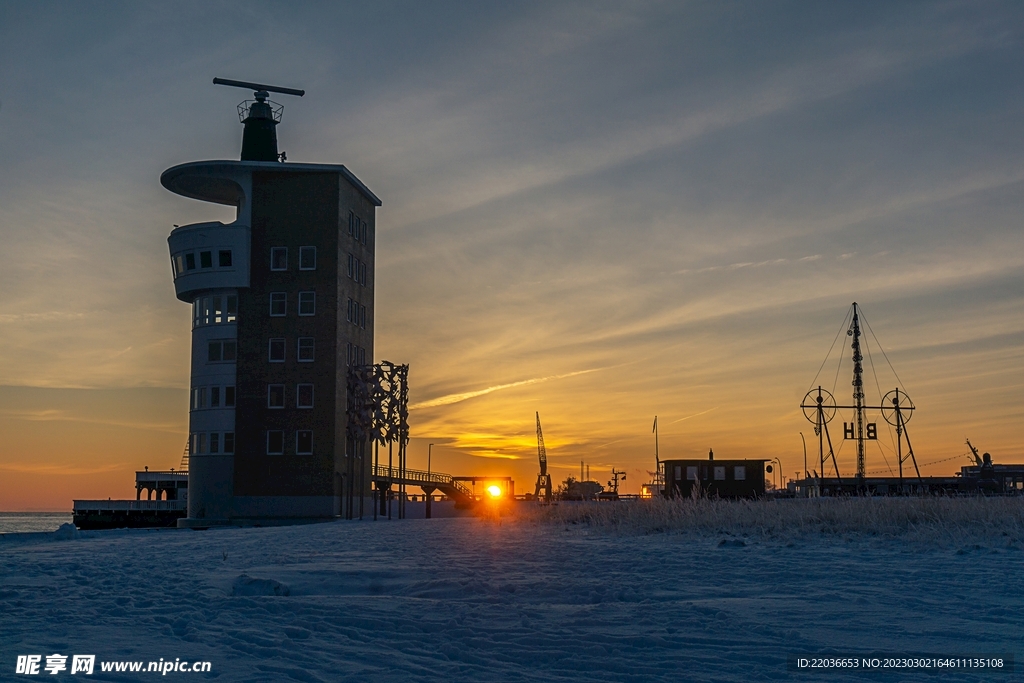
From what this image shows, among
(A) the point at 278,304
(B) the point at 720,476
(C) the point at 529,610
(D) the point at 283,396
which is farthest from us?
(B) the point at 720,476

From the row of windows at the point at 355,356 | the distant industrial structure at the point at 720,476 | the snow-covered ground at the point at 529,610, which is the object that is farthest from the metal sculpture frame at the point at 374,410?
the snow-covered ground at the point at 529,610

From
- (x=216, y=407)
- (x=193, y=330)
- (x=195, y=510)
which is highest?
(x=193, y=330)

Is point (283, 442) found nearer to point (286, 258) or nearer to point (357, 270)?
point (286, 258)

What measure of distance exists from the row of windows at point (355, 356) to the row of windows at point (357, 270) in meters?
5.06

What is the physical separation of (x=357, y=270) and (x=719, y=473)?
40812mm

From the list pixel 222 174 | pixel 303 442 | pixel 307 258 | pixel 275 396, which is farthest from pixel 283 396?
pixel 222 174

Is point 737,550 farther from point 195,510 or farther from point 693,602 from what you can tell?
point 195,510

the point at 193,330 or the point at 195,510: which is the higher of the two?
the point at 193,330

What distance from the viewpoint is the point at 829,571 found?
16234 mm

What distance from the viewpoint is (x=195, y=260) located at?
6938 cm

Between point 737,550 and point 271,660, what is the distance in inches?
490

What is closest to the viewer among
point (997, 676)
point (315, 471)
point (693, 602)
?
point (997, 676)

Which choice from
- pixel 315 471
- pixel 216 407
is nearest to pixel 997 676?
pixel 315 471

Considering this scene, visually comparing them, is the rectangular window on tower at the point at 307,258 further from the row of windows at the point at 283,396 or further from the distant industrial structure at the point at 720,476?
the distant industrial structure at the point at 720,476
